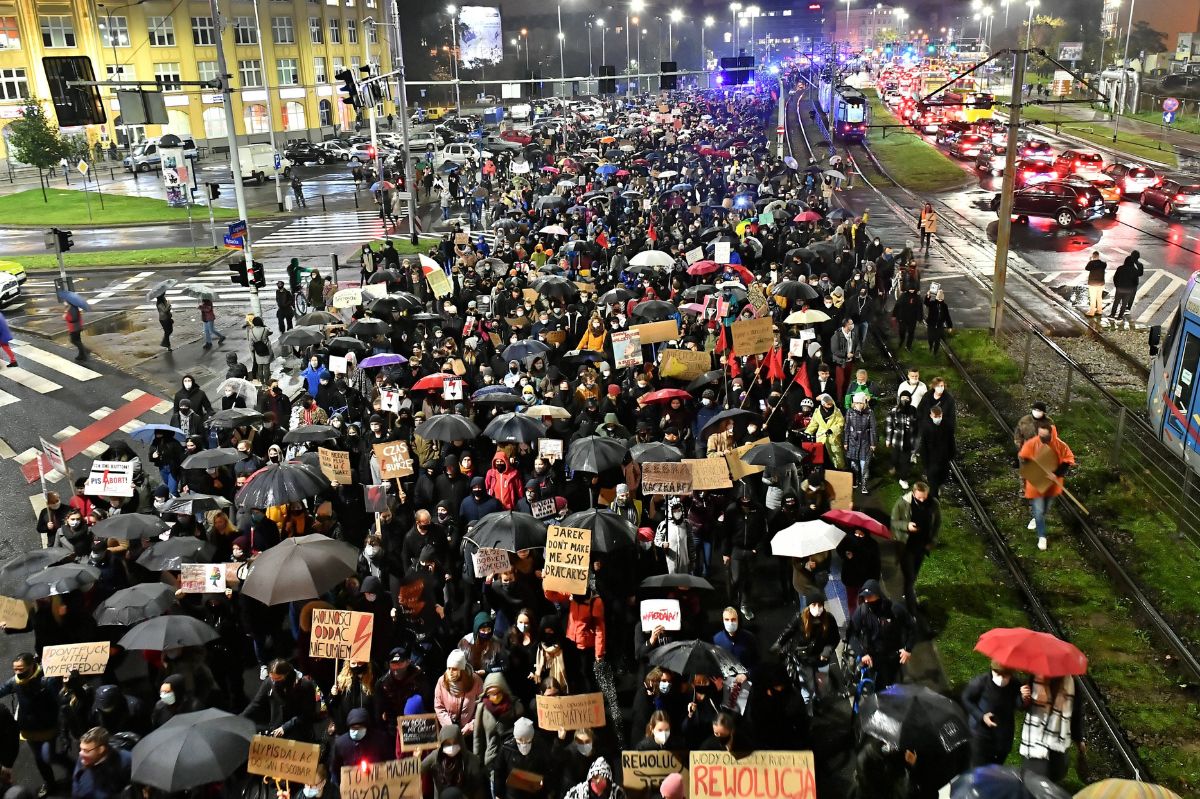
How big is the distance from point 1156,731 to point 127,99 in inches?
834

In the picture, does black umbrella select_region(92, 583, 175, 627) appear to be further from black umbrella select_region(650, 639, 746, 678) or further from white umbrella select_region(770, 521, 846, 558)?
white umbrella select_region(770, 521, 846, 558)

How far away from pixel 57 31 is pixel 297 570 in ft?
259

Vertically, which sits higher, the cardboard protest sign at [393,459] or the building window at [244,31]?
the building window at [244,31]

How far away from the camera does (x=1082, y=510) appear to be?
562 inches

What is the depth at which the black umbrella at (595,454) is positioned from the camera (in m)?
11.8

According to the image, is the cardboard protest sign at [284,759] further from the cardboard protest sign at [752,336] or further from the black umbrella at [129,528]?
the cardboard protest sign at [752,336]

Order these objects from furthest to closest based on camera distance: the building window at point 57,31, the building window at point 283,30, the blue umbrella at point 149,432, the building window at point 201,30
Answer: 1. the building window at point 283,30
2. the building window at point 201,30
3. the building window at point 57,31
4. the blue umbrella at point 149,432

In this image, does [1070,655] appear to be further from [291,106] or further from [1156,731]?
[291,106]

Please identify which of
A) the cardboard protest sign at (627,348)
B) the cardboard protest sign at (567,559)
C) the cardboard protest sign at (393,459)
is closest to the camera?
the cardboard protest sign at (567,559)

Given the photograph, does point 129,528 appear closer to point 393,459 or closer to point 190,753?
point 393,459

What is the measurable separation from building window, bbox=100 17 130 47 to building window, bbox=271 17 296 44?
13142mm

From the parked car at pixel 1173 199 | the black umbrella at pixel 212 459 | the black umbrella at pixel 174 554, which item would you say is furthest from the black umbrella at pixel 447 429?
the parked car at pixel 1173 199

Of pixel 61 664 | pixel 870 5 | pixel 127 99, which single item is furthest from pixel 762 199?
pixel 870 5

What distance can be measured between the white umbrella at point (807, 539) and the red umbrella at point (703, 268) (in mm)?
12739
